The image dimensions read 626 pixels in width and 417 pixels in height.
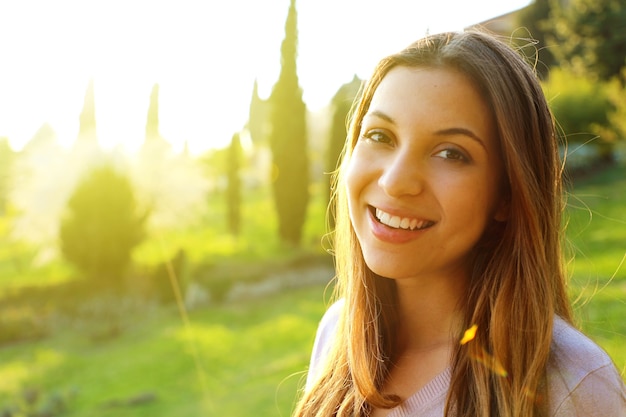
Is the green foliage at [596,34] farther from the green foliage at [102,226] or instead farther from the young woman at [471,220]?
the young woman at [471,220]

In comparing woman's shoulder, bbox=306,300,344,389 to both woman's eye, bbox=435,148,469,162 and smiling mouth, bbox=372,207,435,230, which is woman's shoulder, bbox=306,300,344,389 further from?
woman's eye, bbox=435,148,469,162

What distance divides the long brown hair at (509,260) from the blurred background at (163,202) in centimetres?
567

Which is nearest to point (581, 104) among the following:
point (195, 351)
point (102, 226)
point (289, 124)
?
point (289, 124)

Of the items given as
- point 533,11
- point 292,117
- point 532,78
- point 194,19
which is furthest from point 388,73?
point 533,11

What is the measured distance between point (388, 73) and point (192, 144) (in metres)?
12.1

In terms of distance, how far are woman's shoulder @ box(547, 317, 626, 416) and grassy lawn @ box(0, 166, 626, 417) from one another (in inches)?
180

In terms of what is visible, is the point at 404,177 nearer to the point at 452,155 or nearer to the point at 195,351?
the point at 452,155

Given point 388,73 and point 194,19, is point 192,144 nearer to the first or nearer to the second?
point 194,19

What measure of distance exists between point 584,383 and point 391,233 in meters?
0.46

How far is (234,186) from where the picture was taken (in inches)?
519

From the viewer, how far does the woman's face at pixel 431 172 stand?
1276 mm

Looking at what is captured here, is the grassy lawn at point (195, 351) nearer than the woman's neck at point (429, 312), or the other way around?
the woman's neck at point (429, 312)

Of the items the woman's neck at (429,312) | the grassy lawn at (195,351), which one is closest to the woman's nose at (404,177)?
the woman's neck at (429,312)

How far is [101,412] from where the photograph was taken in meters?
7.44
